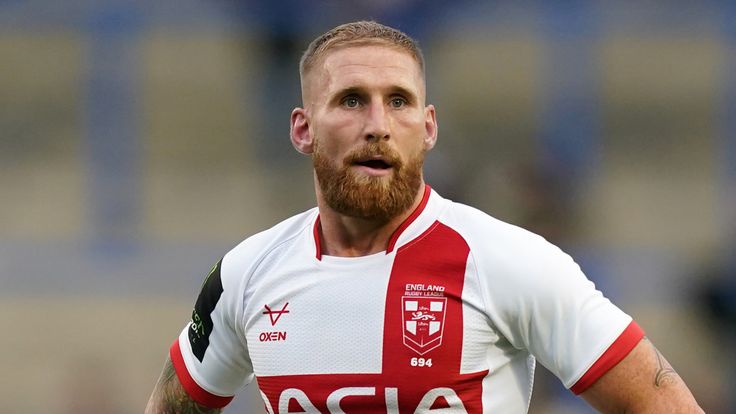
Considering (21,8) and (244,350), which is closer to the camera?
(244,350)

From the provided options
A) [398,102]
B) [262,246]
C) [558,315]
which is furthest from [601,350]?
[262,246]

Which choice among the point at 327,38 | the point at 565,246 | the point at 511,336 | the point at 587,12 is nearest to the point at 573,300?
the point at 511,336

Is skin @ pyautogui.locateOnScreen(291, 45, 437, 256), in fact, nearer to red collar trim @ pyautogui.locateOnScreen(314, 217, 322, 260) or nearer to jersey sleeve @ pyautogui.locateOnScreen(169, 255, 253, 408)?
red collar trim @ pyautogui.locateOnScreen(314, 217, 322, 260)

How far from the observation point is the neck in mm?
3619

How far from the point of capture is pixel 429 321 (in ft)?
11.2

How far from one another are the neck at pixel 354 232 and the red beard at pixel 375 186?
1.3 inches

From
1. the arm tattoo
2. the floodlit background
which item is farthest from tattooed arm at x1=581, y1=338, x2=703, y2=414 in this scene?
the floodlit background

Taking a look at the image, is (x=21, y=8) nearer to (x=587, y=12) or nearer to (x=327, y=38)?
(x=587, y=12)

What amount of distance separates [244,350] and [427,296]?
2.30 ft

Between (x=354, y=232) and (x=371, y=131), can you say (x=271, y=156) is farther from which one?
(x=371, y=131)

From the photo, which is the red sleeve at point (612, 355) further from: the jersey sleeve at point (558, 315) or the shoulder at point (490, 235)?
the shoulder at point (490, 235)

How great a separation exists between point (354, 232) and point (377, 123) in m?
0.37

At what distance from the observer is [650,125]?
44.5 feet

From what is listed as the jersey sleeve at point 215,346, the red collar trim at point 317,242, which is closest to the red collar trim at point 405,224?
the red collar trim at point 317,242
